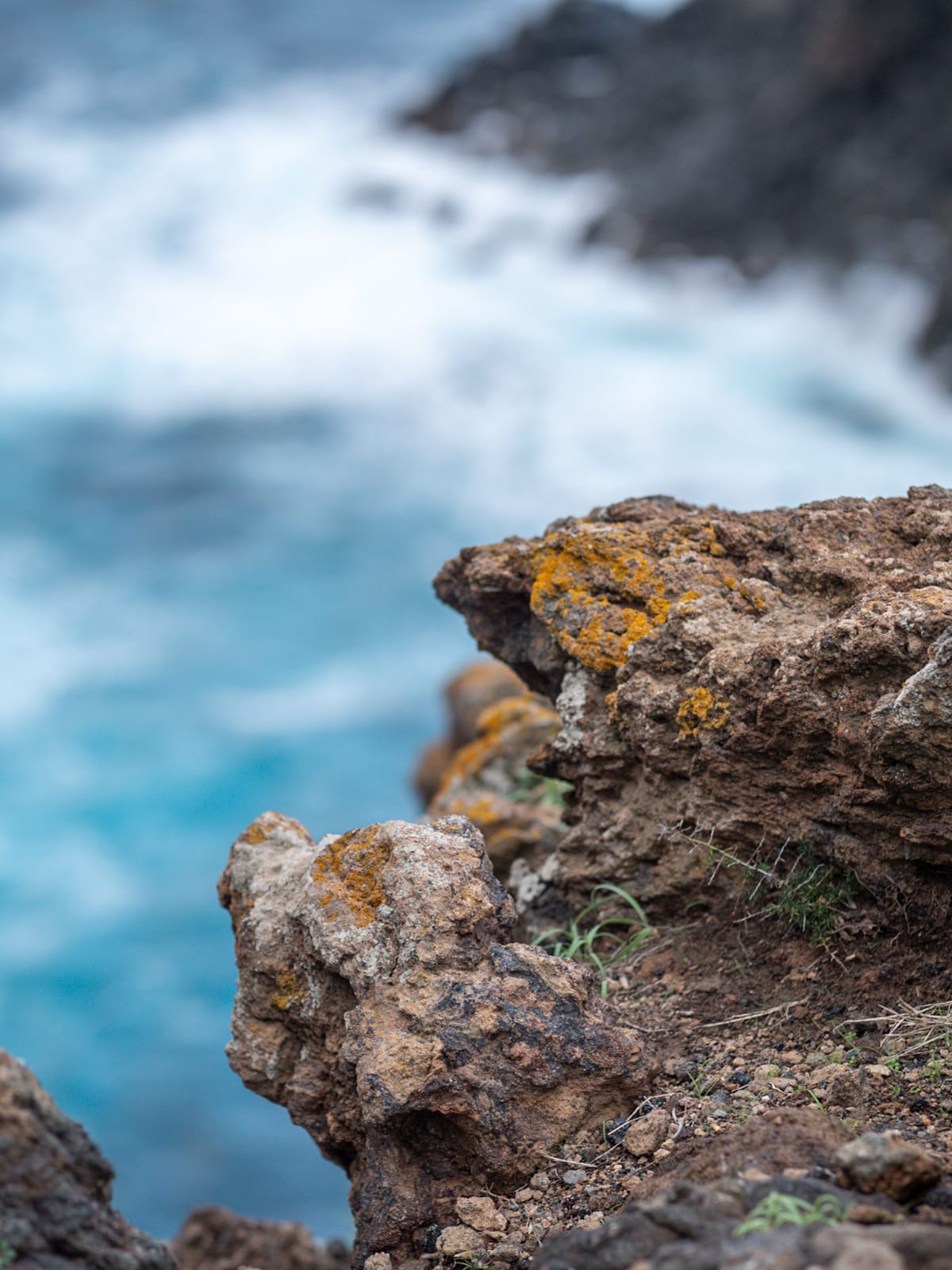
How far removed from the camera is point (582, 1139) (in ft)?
10.3

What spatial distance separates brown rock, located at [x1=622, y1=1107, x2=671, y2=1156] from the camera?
301cm

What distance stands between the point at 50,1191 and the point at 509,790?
404 centimetres

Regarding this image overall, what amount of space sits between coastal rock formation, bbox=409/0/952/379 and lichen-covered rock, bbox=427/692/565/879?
1664 centimetres

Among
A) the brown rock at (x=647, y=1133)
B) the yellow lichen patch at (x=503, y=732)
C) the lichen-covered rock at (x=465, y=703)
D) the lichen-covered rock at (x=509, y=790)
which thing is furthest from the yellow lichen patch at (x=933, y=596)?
the lichen-covered rock at (x=465, y=703)

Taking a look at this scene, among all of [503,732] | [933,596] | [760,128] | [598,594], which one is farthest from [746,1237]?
[760,128]

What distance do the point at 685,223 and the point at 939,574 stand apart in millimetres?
24194

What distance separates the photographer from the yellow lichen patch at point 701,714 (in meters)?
3.68

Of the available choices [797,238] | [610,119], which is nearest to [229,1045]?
[797,238]

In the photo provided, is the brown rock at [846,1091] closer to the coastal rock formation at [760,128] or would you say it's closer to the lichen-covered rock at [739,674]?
the lichen-covered rock at [739,674]

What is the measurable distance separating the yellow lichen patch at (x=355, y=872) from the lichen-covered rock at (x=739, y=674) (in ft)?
3.23

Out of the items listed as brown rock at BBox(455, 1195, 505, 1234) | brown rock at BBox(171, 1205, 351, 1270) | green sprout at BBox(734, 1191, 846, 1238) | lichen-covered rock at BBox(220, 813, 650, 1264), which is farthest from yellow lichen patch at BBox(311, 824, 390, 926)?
brown rock at BBox(171, 1205, 351, 1270)

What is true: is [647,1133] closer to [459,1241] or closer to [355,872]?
[459,1241]

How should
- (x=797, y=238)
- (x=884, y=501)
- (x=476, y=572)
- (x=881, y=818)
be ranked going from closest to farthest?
1. (x=881, y=818)
2. (x=884, y=501)
3. (x=476, y=572)
4. (x=797, y=238)

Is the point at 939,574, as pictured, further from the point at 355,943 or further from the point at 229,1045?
the point at 229,1045
